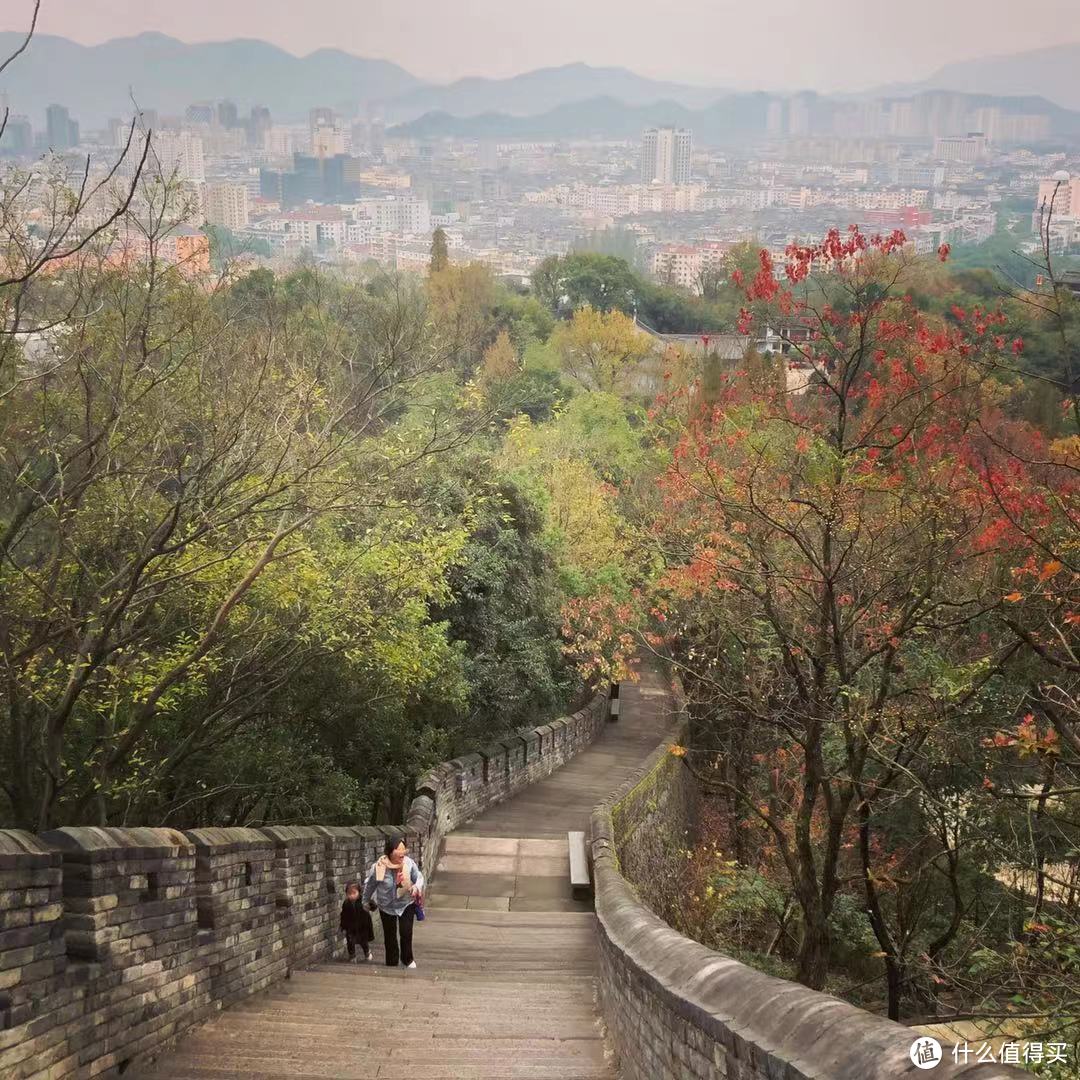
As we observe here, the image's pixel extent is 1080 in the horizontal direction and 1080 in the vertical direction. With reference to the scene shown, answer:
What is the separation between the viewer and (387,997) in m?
9.81

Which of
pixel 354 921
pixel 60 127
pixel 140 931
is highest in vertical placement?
pixel 60 127

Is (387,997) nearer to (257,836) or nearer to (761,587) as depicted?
(257,836)

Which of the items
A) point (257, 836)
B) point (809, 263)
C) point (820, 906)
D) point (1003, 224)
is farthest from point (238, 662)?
point (1003, 224)

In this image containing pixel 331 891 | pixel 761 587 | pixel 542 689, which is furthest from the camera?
pixel 542 689

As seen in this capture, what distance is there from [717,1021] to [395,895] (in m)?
6.24

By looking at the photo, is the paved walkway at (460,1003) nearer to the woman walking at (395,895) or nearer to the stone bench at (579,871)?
the stone bench at (579,871)

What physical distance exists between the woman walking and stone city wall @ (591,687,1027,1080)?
1659 millimetres

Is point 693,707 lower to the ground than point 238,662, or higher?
lower

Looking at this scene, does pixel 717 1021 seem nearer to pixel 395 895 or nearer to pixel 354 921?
pixel 395 895

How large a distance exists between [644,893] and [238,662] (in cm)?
563

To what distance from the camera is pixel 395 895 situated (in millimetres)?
11242

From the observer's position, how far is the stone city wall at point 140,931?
6.00 m

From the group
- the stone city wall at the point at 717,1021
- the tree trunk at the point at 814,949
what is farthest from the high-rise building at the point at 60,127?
the stone city wall at the point at 717,1021

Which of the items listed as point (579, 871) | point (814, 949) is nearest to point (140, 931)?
point (814, 949)
